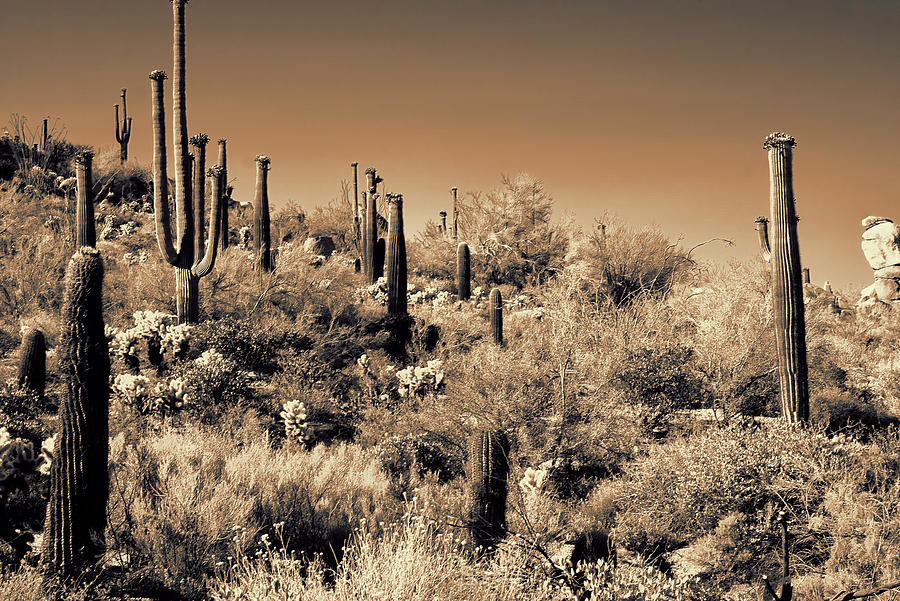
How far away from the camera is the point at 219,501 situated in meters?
6.88

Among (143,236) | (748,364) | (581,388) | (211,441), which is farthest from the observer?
(143,236)

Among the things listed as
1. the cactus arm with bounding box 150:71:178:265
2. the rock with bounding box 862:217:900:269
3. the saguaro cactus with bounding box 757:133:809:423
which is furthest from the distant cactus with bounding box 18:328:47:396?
the rock with bounding box 862:217:900:269

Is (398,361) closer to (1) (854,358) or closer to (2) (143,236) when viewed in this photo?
(1) (854,358)

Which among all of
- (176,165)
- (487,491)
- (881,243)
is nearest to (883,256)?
(881,243)

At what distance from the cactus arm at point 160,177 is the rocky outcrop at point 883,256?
30788mm

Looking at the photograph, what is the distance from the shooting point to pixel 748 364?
14.1 m

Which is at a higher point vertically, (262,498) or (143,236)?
(143,236)

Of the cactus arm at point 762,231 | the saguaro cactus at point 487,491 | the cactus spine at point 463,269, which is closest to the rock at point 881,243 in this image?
the cactus arm at point 762,231

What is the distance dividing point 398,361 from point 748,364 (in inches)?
306

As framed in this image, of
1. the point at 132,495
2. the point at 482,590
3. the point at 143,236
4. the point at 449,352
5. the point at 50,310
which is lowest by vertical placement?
the point at 482,590

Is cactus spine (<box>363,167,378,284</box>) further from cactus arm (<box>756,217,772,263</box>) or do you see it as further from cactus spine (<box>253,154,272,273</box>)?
cactus arm (<box>756,217,772,263</box>)

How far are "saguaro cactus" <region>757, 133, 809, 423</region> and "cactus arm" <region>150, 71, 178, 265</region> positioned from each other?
36.5 feet

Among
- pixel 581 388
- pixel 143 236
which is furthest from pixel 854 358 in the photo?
pixel 143 236

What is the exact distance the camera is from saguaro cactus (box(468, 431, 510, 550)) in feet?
23.2
